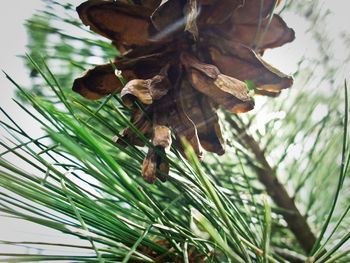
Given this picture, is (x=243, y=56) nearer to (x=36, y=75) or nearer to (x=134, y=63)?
(x=134, y=63)

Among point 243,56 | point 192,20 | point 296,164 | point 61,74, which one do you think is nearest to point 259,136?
point 296,164

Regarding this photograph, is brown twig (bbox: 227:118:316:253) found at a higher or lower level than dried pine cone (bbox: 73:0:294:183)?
lower

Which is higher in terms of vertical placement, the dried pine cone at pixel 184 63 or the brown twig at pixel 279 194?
the dried pine cone at pixel 184 63

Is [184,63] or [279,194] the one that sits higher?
[184,63]

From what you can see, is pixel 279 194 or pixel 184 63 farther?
pixel 279 194

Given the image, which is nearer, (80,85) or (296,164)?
(80,85)
